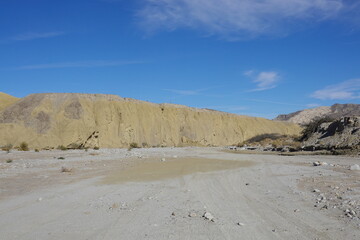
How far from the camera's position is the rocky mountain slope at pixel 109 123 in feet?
172

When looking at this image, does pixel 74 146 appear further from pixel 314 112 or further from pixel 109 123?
pixel 314 112

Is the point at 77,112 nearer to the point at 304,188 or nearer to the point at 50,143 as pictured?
the point at 50,143

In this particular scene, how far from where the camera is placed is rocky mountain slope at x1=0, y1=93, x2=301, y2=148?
5250 centimetres

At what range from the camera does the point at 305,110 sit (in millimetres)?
159125

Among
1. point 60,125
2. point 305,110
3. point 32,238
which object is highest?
point 305,110

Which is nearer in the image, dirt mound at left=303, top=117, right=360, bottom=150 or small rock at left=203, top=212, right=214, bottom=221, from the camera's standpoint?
small rock at left=203, top=212, right=214, bottom=221

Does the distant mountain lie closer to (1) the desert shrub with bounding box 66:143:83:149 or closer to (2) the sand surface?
(1) the desert shrub with bounding box 66:143:83:149

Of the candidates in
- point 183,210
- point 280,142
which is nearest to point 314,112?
point 280,142

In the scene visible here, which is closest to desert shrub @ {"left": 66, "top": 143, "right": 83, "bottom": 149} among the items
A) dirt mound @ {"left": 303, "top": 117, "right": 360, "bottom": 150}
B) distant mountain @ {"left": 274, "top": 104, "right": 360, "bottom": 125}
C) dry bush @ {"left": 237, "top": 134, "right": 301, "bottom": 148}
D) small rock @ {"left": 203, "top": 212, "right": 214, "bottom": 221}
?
dry bush @ {"left": 237, "top": 134, "right": 301, "bottom": 148}

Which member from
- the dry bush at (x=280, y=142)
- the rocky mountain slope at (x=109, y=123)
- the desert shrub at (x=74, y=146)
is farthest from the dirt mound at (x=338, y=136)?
the rocky mountain slope at (x=109, y=123)

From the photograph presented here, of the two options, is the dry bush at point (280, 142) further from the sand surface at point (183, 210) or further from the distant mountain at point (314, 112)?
the distant mountain at point (314, 112)

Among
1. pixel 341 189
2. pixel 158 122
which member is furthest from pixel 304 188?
pixel 158 122

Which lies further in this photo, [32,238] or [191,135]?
[191,135]

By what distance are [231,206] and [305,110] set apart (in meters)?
164
